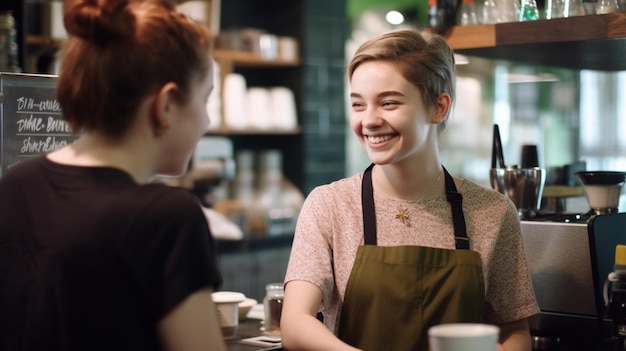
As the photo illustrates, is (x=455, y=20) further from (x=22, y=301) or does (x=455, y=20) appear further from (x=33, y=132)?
(x=22, y=301)

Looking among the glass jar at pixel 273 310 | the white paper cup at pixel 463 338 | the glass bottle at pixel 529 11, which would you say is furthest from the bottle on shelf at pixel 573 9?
the white paper cup at pixel 463 338

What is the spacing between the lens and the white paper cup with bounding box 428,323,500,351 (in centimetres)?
128

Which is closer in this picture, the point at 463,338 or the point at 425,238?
the point at 463,338

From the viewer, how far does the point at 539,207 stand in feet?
8.77

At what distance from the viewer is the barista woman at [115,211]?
50.8 inches

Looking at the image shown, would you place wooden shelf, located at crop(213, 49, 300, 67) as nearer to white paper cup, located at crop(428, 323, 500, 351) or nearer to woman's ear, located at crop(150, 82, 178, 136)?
woman's ear, located at crop(150, 82, 178, 136)

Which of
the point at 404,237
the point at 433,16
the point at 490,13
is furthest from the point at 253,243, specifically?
the point at 404,237

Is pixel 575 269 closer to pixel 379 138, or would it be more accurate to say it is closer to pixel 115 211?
pixel 379 138

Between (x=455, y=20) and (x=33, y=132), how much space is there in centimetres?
133

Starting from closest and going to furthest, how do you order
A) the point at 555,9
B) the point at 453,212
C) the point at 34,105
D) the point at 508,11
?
the point at 453,212 < the point at 34,105 < the point at 555,9 < the point at 508,11

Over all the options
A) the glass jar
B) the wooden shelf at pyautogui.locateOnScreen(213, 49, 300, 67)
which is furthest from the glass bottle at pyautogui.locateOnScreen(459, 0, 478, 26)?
the wooden shelf at pyautogui.locateOnScreen(213, 49, 300, 67)

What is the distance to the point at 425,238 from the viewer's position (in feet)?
7.12

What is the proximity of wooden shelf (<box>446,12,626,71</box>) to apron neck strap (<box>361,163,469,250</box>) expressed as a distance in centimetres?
54

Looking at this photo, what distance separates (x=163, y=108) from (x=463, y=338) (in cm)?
56
